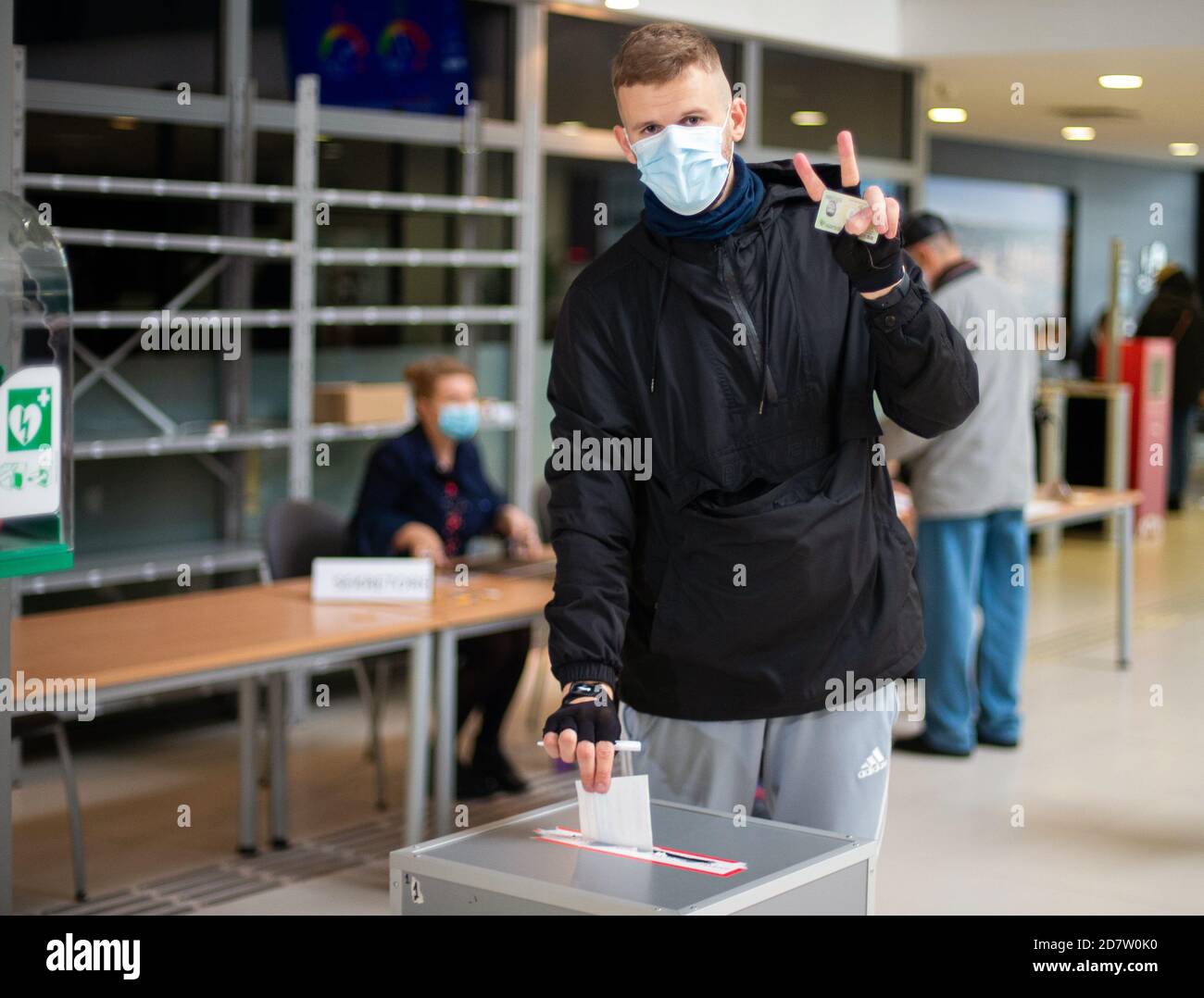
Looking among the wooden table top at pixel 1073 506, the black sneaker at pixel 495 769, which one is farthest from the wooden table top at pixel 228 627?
the wooden table top at pixel 1073 506

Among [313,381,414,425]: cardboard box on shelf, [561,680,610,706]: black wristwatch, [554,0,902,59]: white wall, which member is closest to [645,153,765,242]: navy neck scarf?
[561,680,610,706]: black wristwatch

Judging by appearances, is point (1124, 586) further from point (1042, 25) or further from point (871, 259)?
point (871, 259)

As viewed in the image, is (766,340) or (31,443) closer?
(766,340)

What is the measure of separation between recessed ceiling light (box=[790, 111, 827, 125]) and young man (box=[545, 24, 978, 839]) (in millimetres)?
6360

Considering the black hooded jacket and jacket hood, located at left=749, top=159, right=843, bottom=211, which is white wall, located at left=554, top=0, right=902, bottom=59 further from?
the black hooded jacket

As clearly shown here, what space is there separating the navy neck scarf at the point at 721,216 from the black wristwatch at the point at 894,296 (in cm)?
30

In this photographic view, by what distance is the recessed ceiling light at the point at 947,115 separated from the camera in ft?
34.9

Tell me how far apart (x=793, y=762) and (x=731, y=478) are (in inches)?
17.1

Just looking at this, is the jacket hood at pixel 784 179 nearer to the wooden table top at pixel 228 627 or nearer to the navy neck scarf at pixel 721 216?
the navy neck scarf at pixel 721 216

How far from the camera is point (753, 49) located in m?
8.00

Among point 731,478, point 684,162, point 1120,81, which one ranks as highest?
point 1120,81

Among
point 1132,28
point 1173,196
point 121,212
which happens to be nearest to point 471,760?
point 121,212

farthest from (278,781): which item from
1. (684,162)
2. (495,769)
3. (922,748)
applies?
(684,162)

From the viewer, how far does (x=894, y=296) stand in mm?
2023
